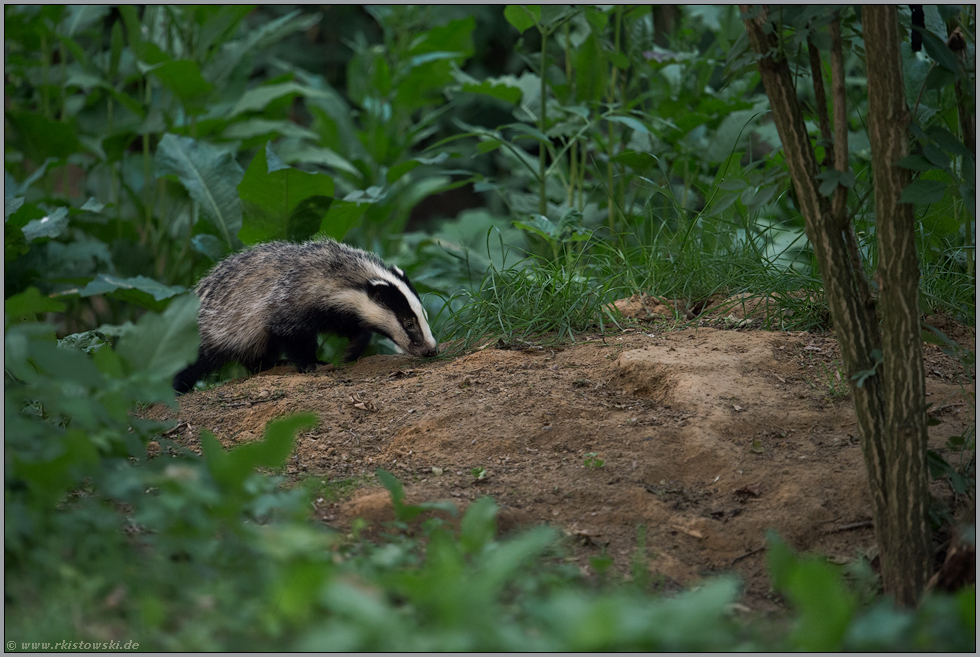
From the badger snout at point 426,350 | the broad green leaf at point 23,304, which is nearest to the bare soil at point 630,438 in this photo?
the badger snout at point 426,350

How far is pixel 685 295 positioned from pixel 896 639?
2.87 meters

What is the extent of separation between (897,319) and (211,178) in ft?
14.9

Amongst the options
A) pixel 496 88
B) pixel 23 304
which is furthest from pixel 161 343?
pixel 496 88

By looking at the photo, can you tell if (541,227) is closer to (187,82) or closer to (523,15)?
(523,15)

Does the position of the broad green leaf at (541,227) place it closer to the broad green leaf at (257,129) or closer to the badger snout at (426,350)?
the badger snout at (426,350)

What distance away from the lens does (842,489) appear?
9.34 ft

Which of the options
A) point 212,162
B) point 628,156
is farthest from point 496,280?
point 212,162

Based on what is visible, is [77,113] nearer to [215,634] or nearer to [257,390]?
[257,390]

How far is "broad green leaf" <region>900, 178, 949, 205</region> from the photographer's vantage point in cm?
212

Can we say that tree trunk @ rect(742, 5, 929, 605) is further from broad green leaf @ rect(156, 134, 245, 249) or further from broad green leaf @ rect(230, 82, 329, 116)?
broad green leaf @ rect(230, 82, 329, 116)

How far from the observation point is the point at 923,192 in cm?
213

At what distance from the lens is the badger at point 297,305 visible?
15.2 ft

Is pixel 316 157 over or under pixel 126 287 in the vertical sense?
over

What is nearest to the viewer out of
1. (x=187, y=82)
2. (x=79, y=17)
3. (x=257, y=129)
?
(x=187, y=82)
